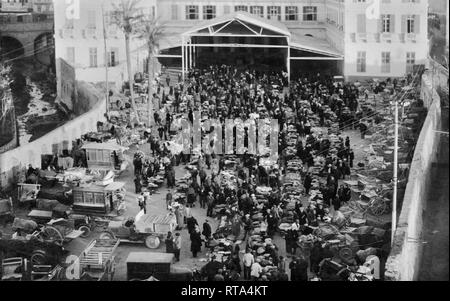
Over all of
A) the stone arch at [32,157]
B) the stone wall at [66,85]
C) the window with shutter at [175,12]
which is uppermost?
the window with shutter at [175,12]

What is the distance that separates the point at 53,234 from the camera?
22891mm

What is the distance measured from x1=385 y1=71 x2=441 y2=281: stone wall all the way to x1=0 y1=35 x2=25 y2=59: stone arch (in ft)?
143

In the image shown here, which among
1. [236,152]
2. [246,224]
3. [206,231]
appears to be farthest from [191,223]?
[236,152]

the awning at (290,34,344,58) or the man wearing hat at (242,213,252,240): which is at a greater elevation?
the awning at (290,34,344,58)

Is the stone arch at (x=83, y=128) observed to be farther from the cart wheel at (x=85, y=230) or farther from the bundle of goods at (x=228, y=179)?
the cart wheel at (x=85, y=230)

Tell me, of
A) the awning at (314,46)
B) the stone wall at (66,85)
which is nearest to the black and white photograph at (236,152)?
the awning at (314,46)

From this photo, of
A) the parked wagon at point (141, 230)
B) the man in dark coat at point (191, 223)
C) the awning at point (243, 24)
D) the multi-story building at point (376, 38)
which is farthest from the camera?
the awning at point (243, 24)

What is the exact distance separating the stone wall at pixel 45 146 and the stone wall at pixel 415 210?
14.2 metres

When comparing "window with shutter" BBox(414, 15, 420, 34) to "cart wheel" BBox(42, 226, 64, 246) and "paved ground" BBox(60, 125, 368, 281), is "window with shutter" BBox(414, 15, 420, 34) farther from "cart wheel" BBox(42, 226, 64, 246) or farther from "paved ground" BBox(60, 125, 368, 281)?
"cart wheel" BBox(42, 226, 64, 246)

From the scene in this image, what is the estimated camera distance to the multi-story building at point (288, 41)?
149 feet

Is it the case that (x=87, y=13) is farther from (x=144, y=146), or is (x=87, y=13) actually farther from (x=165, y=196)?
(x=165, y=196)

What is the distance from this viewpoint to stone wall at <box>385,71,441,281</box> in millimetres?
19203

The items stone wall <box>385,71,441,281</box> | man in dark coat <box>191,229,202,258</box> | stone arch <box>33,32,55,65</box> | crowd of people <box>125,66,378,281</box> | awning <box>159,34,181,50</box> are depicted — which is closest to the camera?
stone wall <box>385,71,441,281</box>

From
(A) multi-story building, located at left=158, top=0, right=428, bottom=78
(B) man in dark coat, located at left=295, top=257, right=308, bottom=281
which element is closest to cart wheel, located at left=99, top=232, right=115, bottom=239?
(B) man in dark coat, located at left=295, top=257, right=308, bottom=281
